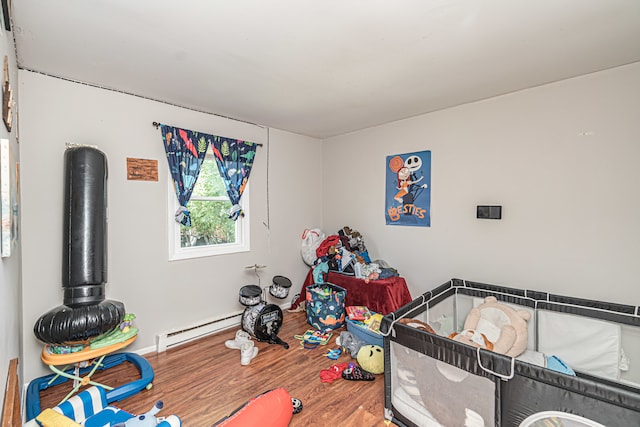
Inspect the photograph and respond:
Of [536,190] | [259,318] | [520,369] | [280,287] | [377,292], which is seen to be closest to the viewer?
[520,369]

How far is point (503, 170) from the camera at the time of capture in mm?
2752

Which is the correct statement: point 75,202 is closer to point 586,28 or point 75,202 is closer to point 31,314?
point 31,314

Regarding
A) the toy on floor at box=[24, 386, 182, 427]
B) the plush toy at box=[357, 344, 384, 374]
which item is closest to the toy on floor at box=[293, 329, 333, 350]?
the plush toy at box=[357, 344, 384, 374]

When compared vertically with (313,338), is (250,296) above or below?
above

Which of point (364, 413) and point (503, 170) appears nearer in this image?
point (364, 413)

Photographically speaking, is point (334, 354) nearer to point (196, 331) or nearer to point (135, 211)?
point (196, 331)

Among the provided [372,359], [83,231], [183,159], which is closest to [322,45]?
[183,159]

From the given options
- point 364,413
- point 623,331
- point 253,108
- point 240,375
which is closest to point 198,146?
point 253,108

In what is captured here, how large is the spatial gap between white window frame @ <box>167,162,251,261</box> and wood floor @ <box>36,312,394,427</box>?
3.03ft

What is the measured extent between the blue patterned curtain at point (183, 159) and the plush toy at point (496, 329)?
2.68m

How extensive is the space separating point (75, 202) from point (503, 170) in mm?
3580

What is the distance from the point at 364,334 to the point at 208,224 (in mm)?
2029

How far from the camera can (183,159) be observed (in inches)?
115

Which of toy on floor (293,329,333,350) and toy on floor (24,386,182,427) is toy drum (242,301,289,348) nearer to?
toy on floor (293,329,333,350)
